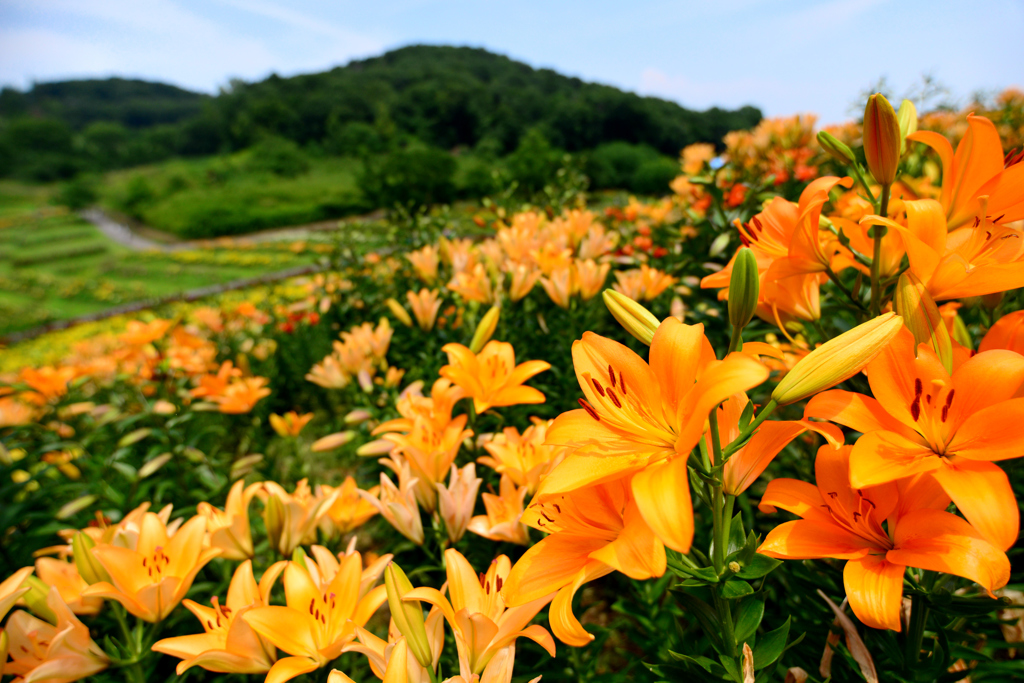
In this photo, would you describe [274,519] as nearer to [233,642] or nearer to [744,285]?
[233,642]

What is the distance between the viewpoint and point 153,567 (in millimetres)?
893

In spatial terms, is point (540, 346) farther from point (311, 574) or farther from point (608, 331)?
point (311, 574)

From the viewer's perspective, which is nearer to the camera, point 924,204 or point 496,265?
point 924,204

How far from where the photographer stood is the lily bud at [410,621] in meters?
0.63

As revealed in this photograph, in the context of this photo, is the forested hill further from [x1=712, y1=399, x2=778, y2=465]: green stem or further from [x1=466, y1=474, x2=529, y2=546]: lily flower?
[x1=712, y1=399, x2=778, y2=465]: green stem

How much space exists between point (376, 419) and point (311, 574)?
702 mm

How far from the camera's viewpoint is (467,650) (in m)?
0.64

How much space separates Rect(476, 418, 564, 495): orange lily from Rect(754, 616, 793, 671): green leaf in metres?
0.37

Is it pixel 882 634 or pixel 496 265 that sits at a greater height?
pixel 496 265

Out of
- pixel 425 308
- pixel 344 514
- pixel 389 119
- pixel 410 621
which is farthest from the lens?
pixel 389 119

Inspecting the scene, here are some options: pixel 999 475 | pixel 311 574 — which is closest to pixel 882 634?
pixel 999 475

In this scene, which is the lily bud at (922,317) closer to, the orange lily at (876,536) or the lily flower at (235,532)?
the orange lily at (876,536)

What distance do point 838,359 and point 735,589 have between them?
0.28m

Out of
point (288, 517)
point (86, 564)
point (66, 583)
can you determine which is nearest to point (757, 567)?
point (288, 517)
